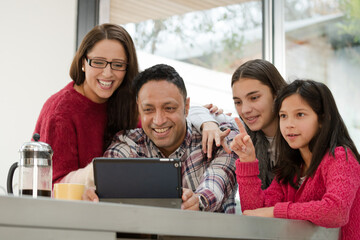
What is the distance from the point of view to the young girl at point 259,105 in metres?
2.02

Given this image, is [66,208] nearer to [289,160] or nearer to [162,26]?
[289,160]

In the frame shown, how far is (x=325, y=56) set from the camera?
389cm

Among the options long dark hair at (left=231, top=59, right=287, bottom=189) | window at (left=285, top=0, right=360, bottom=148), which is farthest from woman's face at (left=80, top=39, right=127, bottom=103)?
window at (left=285, top=0, right=360, bottom=148)

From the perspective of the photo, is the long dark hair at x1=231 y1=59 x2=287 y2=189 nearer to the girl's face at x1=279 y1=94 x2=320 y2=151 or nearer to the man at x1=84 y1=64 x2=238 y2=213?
the man at x1=84 y1=64 x2=238 y2=213

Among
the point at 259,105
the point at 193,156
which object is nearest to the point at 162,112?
the point at 193,156

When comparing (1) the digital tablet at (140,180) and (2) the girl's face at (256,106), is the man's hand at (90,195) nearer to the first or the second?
(1) the digital tablet at (140,180)

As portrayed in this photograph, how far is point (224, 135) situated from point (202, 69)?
1608 mm

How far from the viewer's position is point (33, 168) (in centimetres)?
134

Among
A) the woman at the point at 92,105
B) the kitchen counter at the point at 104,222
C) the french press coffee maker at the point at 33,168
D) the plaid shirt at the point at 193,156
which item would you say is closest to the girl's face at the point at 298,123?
the plaid shirt at the point at 193,156

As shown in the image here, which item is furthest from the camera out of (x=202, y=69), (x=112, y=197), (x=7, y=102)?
(x=202, y=69)

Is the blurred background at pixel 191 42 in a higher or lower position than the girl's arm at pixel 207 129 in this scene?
higher

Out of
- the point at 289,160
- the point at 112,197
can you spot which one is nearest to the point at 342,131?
the point at 289,160

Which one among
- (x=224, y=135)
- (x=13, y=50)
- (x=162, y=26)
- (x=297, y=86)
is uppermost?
(x=162, y=26)

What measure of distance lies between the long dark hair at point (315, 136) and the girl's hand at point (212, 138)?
19 cm
